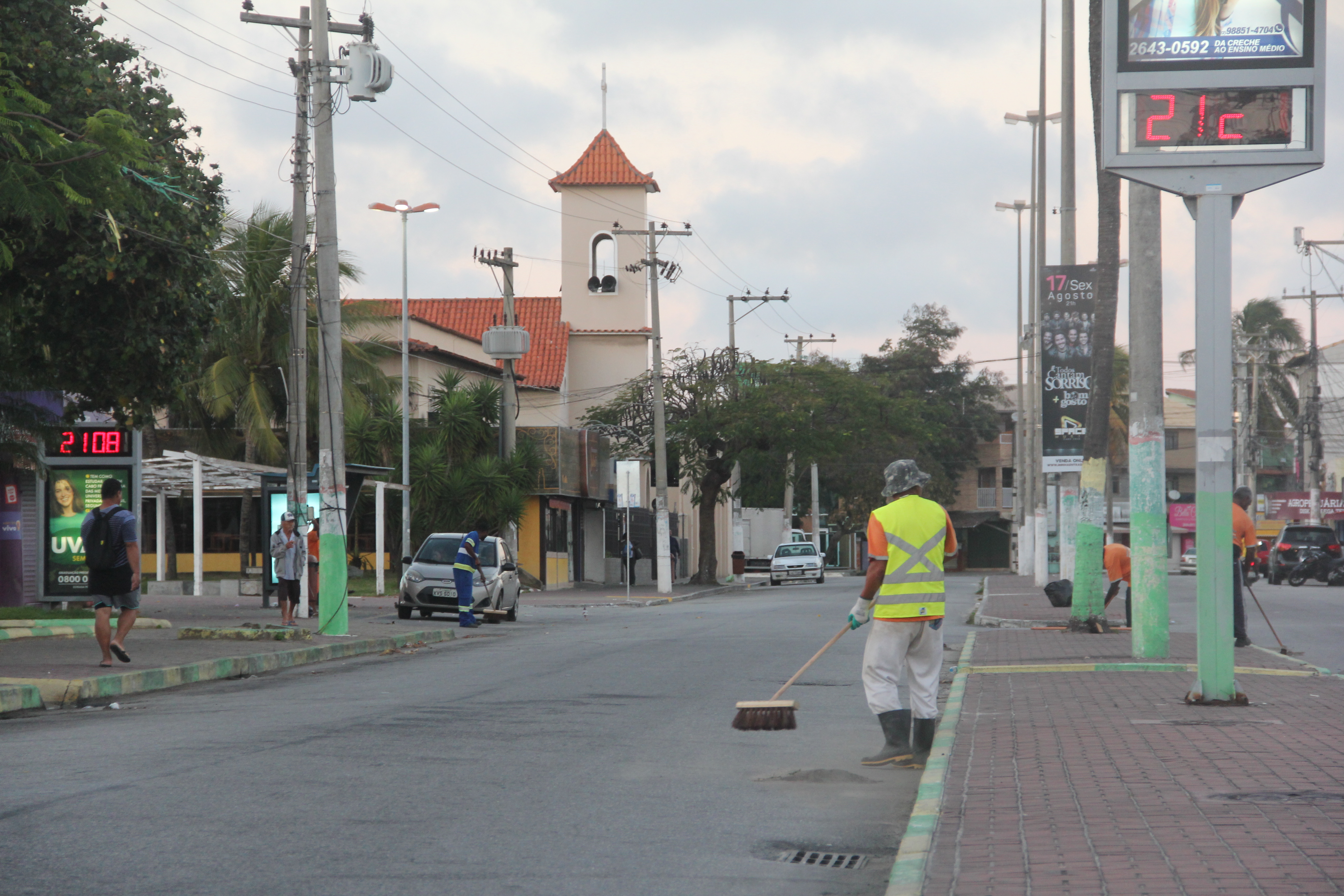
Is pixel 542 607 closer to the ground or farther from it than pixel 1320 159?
closer to the ground

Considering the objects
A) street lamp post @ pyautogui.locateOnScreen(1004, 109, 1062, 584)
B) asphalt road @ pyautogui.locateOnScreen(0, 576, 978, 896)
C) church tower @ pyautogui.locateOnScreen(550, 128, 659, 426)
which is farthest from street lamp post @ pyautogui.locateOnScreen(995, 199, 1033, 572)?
asphalt road @ pyautogui.locateOnScreen(0, 576, 978, 896)

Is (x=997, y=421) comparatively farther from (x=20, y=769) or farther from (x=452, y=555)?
(x=20, y=769)

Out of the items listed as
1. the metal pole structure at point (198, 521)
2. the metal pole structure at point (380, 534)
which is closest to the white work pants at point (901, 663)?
the metal pole structure at point (198, 521)

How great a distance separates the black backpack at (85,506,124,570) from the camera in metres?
14.0

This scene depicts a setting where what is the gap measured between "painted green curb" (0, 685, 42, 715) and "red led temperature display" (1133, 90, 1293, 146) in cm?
961

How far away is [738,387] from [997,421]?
115 ft

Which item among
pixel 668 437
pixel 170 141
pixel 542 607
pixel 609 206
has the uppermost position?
pixel 609 206

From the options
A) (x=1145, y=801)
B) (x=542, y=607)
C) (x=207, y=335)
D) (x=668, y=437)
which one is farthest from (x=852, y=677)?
(x=668, y=437)

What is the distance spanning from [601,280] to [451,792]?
46.4 metres

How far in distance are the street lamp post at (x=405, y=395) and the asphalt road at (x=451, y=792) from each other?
22.1 meters

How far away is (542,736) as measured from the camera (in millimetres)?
9555

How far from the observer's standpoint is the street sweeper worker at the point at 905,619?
8336 mm

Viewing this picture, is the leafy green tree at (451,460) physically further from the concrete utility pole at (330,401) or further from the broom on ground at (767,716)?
the broom on ground at (767,716)

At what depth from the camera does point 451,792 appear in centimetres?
736
